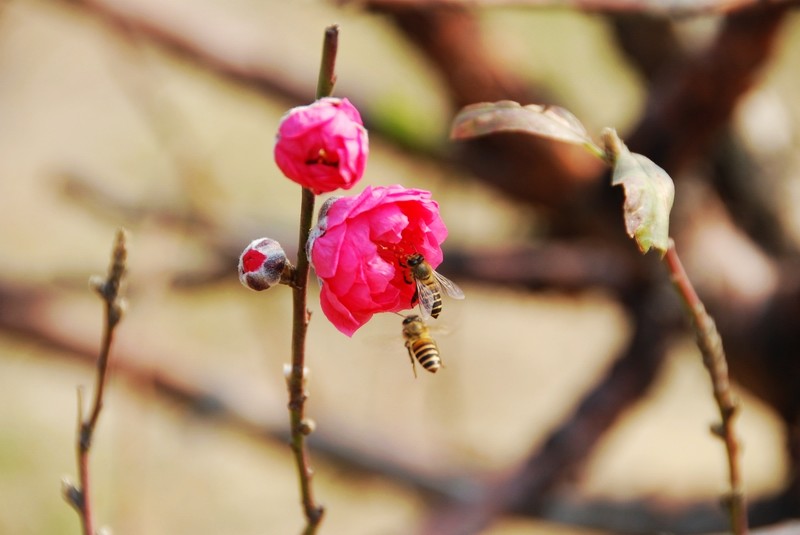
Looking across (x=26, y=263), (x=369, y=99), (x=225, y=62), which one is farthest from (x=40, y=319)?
(x=26, y=263)

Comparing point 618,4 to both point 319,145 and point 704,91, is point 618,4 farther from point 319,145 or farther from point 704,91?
Result: point 319,145

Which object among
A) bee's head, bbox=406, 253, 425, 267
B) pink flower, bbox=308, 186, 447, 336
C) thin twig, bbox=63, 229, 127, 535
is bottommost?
thin twig, bbox=63, 229, 127, 535

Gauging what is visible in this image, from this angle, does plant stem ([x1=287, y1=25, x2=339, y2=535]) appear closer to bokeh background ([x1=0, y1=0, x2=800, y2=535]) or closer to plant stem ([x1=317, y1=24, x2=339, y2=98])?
plant stem ([x1=317, y1=24, x2=339, y2=98])

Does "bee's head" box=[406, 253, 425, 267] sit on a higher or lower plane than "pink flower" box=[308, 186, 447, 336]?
higher

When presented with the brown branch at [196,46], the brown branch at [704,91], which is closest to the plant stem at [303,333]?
the brown branch at [704,91]

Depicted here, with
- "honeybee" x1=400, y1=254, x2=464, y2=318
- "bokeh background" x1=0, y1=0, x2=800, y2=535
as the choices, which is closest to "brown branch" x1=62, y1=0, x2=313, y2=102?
"bokeh background" x1=0, y1=0, x2=800, y2=535

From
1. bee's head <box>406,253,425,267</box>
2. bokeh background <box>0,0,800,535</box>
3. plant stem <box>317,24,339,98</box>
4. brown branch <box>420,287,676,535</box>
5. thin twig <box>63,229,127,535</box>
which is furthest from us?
bokeh background <box>0,0,800,535</box>
